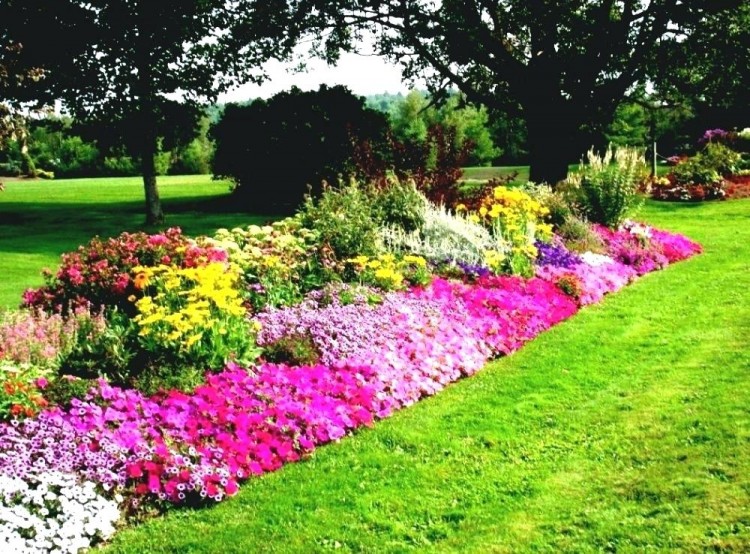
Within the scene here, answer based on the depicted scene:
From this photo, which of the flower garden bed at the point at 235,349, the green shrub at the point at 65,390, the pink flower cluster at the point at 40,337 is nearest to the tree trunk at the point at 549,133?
the flower garden bed at the point at 235,349

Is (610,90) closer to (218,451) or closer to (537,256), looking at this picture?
(537,256)

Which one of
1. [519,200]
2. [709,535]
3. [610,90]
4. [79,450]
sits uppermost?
[610,90]

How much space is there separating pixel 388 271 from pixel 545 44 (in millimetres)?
14311

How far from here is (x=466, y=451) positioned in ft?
19.7

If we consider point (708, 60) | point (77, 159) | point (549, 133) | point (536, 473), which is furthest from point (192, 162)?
point (536, 473)

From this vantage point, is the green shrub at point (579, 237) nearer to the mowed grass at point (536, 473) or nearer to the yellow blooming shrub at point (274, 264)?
the mowed grass at point (536, 473)

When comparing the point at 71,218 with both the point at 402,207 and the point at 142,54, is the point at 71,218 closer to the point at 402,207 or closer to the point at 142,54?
the point at 142,54

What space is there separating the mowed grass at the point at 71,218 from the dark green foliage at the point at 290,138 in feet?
4.58

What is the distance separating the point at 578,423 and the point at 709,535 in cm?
195

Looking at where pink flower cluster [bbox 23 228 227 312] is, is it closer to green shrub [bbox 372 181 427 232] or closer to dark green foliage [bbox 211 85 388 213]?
green shrub [bbox 372 181 427 232]

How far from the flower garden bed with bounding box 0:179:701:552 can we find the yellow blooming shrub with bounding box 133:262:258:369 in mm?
21

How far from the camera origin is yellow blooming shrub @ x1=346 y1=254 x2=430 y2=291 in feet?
30.1

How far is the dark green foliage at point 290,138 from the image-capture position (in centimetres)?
2242

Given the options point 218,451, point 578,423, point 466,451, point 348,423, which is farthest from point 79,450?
point 578,423
